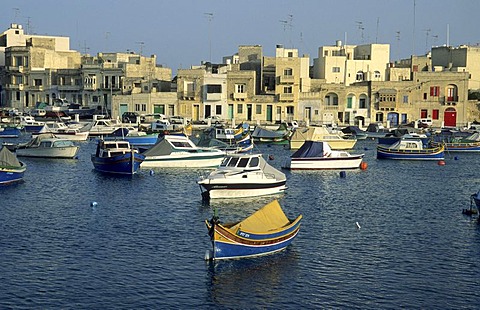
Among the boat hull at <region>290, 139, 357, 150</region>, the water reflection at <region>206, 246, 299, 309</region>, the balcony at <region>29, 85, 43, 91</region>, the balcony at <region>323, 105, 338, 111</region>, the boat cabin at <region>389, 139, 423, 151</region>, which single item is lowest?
the water reflection at <region>206, 246, 299, 309</region>

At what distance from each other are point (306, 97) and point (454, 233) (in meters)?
72.2

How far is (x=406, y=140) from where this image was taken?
70.2 m

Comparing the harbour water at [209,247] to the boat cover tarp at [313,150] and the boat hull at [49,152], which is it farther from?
the boat hull at [49,152]

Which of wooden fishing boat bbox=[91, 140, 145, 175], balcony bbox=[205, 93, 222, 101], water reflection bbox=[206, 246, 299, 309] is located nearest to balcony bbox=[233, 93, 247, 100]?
balcony bbox=[205, 93, 222, 101]

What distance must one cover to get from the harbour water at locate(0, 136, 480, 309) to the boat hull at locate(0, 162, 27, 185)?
716mm

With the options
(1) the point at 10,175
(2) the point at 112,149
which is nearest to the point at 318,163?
(2) the point at 112,149

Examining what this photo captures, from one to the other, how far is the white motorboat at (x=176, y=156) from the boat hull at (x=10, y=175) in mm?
10691

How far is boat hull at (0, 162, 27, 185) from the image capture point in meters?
47.9

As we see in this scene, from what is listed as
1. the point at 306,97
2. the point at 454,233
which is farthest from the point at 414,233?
the point at 306,97

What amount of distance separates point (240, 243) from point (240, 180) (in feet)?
43.9

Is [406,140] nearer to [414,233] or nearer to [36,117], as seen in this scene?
[414,233]

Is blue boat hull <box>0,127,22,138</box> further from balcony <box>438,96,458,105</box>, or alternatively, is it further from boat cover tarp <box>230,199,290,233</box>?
boat cover tarp <box>230,199,290,233</box>

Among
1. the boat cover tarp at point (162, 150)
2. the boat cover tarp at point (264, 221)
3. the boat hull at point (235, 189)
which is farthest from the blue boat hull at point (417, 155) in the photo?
the boat cover tarp at point (264, 221)

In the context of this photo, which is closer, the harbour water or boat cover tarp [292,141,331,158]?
the harbour water
